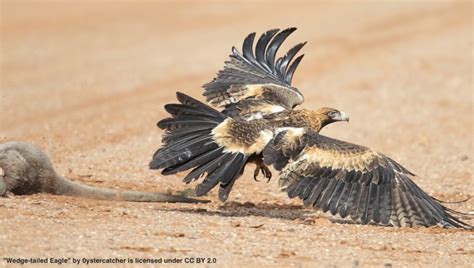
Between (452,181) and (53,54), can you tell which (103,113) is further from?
(53,54)

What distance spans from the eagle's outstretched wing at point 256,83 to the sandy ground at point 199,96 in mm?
1019

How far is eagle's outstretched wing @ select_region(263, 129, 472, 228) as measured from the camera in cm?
885

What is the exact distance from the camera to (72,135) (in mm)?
14070

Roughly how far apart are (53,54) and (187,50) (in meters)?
3.26

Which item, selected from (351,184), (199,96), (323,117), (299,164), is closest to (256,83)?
(323,117)

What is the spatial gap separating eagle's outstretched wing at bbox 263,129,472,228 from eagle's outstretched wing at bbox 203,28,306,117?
1.03 meters

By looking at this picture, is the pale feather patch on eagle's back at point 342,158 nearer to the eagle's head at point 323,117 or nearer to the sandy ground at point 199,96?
the sandy ground at point 199,96

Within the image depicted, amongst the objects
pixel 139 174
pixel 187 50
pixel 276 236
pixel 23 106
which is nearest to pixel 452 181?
pixel 139 174

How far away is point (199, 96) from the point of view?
17797 mm

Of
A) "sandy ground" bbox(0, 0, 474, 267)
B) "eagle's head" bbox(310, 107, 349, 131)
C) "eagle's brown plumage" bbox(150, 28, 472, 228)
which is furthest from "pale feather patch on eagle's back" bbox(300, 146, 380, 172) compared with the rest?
"eagle's head" bbox(310, 107, 349, 131)

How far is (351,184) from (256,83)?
2.31m

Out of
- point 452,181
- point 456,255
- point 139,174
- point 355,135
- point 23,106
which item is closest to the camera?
point 456,255

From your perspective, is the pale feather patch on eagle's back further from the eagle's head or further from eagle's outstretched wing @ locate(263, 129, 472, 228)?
the eagle's head

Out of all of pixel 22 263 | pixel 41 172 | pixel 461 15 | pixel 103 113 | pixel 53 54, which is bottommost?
pixel 22 263
